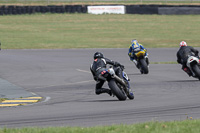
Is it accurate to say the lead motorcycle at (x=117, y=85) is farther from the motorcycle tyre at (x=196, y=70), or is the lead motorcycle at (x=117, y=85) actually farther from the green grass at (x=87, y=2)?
the green grass at (x=87, y=2)

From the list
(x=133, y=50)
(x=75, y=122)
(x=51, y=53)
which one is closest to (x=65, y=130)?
(x=75, y=122)

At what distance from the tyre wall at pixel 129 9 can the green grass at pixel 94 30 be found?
668 mm

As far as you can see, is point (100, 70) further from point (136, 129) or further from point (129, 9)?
point (129, 9)

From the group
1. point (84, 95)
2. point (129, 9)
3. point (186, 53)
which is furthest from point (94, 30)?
point (84, 95)

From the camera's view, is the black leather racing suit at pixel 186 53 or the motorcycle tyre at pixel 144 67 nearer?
the black leather racing suit at pixel 186 53

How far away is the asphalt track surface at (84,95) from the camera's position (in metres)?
10.5

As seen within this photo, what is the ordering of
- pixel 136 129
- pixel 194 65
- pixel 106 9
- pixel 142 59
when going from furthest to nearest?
pixel 106 9
pixel 142 59
pixel 194 65
pixel 136 129

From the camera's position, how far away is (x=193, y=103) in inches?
488

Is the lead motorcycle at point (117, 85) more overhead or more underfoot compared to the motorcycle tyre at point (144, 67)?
more overhead

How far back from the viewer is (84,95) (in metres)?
15.0

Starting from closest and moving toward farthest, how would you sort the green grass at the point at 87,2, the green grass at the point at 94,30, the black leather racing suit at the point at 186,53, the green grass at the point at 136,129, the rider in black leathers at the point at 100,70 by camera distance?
the green grass at the point at 136,129
the rider in black leathers at the point at 100,70
the black leather racing suit at the point at 186,53
the green grass at the point at 94,30
the green grass at the point at 87,2

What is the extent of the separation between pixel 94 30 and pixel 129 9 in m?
7.07

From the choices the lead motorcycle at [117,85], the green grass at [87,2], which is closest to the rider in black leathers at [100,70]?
the lead motorcycle at [117,85]

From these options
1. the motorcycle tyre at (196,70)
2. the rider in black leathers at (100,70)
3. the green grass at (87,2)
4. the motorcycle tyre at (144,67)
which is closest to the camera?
the rider in black leathers at (100,70)
